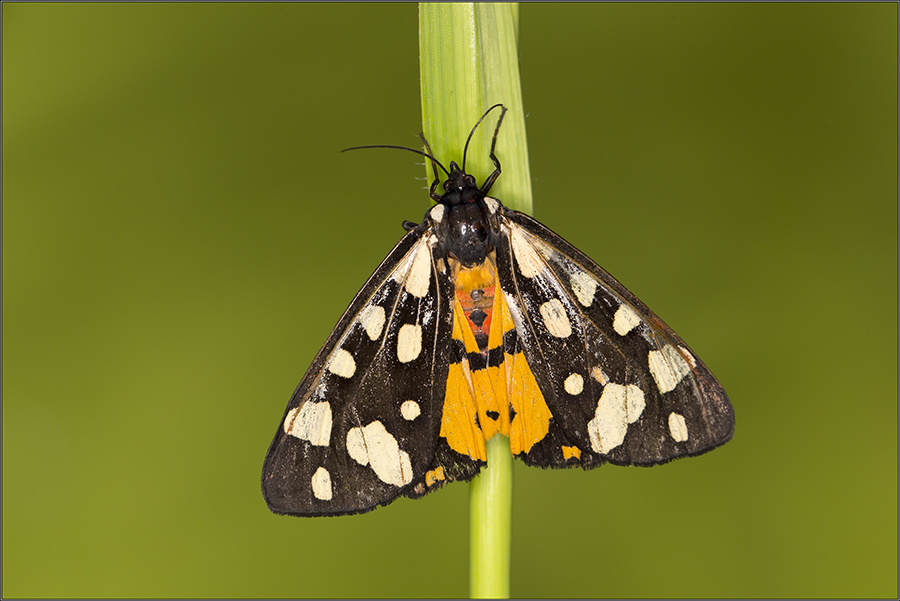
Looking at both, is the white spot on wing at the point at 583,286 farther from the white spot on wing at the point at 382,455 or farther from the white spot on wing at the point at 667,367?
the white spot on wing at the point at 382,455

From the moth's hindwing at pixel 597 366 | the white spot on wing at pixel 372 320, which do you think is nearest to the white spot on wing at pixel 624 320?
the moth's hindwing at pixel 597 366

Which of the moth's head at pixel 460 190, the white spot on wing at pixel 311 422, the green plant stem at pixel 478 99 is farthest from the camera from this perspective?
the white spot on wing at pixel 311 422

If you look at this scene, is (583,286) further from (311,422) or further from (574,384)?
(311,422)

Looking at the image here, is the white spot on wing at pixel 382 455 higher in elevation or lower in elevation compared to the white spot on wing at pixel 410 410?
lower

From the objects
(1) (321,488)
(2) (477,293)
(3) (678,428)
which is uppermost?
(2) (477,293)

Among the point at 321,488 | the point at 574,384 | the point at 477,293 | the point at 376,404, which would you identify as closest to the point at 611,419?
the point at 574,384
